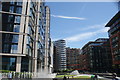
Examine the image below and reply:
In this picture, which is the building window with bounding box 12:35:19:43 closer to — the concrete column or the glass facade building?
the glass facade building

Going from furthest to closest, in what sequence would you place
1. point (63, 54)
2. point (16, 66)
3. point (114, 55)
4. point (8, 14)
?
1. point (63, 54)
2. point (114, 55)
3. point (8, 14)
4. point (16, 66)

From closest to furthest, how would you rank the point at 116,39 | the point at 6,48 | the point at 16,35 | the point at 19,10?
1. the point at 6,48
2. the point at 16,35
3. the point at 19,10
4. the point at 116,39

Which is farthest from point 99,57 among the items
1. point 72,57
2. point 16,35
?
point 16,35

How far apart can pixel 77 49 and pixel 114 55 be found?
94.8m

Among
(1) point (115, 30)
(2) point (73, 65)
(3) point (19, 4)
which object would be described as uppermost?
(3) point (19, 4)

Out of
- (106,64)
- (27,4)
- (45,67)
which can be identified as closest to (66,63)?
(106,64)

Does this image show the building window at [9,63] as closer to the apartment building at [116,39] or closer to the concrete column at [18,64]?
the concrete column at [18,64]

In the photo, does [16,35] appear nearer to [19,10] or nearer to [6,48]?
[6,48]

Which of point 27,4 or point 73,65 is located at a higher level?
point 27,4

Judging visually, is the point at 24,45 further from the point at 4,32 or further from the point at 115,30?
the point at 115,30

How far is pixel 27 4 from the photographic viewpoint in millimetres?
41625

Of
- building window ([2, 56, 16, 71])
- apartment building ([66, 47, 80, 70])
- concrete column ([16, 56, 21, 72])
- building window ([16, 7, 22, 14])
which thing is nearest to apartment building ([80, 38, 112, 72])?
apartment building ([66, 47, 80, 70])

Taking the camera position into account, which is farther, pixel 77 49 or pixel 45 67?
pixel 77 49

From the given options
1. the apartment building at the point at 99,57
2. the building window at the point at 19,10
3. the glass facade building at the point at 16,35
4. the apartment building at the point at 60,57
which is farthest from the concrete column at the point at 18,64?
the apartment building at the point at 60,57
